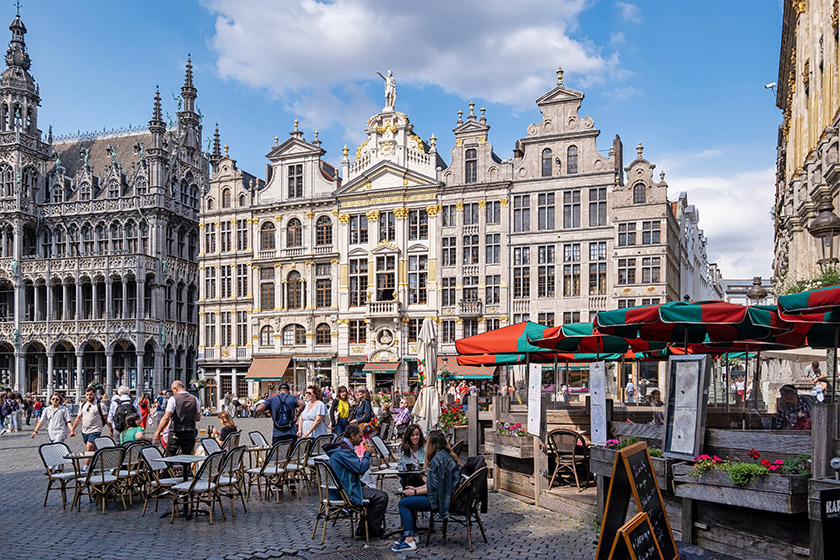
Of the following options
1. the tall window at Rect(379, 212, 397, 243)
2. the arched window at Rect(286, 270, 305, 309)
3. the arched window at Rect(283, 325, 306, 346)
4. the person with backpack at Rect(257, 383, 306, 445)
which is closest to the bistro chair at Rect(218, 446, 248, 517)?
the person with backpack at Rect(257, 383, 306, 445)

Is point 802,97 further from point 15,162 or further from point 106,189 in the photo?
point 15,162

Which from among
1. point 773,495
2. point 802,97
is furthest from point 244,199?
point 773,495

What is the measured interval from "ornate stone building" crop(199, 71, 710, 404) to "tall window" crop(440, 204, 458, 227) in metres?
0.08

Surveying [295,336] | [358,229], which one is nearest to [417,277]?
[358,229]

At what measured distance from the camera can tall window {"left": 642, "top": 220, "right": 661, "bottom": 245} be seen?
3594 cm

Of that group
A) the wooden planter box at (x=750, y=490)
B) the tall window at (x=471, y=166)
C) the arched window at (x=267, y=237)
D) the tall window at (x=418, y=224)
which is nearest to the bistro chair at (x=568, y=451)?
Result: the wooden planter box at (x=750, y=490)

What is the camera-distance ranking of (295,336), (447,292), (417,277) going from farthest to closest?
(295,336) → (417,277) → (447,292)

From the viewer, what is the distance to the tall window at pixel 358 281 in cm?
4162

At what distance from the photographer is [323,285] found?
140 ft

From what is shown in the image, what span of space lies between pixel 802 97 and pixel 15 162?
151ft

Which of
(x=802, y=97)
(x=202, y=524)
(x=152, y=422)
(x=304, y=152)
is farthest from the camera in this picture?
(x=304, y=152)

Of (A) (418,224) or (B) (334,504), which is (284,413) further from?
(A) (418,224)

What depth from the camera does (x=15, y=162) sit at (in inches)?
1967

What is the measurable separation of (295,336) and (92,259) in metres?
15.5
